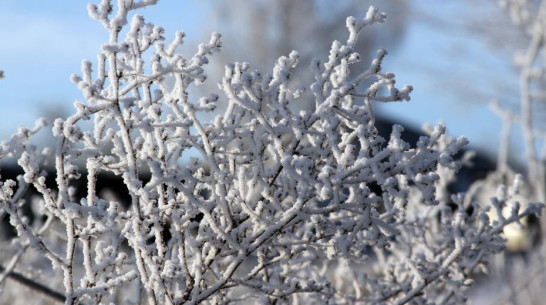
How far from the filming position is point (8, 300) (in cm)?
416

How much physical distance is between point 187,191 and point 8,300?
10.0 feet

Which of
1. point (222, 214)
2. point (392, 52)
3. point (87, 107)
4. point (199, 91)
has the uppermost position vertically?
point (392, 52)

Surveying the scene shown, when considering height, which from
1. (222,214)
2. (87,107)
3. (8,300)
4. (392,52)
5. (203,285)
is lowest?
(203,285)

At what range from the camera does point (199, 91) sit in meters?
20.3

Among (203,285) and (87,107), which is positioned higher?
(87,107)

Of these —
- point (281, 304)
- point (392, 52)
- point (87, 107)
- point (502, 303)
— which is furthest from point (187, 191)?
point (392, 52)

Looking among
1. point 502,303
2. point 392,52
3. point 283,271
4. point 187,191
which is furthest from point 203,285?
point 392,52

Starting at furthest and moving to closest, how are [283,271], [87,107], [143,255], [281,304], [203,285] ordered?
[283,271], [281,304], [203,285], [143,255], [87,107]

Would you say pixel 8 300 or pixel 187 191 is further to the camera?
pixel 8 300

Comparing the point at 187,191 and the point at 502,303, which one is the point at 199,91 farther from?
the point at 187,191

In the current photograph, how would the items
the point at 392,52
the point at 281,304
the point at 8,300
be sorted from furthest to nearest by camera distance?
the point at 392,52
the point at 8,300
the point at 281,304

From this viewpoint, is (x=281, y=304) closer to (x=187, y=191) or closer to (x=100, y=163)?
(x=187, y=191)

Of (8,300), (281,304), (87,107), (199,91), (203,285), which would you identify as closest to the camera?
(87,107)

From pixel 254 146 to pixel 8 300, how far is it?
3082 mm
